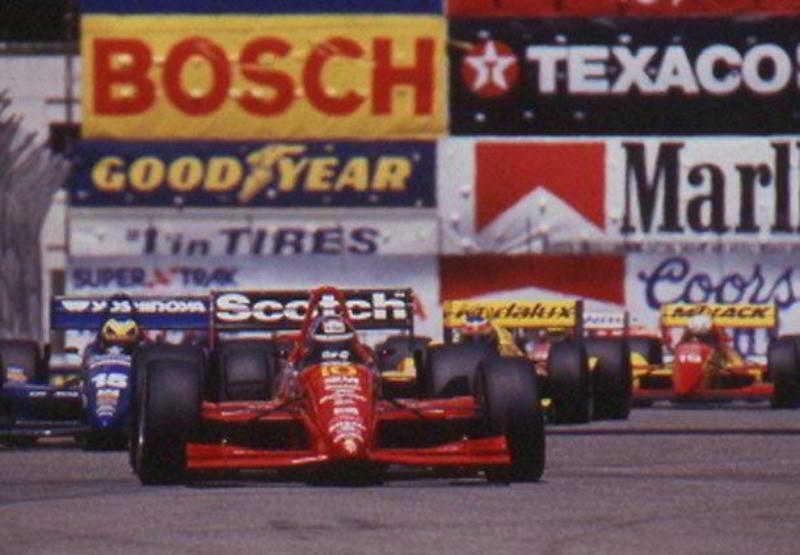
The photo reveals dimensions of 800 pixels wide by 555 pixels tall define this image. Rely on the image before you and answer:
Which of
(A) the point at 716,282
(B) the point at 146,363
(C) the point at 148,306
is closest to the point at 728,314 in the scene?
(A) the point at 716,282

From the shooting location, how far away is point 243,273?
133ft

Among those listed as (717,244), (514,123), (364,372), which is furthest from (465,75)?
(364,372)

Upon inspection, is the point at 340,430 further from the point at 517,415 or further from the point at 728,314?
the point at 728,314

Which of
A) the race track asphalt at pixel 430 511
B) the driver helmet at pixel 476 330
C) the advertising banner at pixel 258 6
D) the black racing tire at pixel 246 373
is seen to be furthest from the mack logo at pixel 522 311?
the advertising banner at pixel 258 6

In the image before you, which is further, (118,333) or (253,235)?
(253,235)

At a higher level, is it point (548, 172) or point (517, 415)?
point (517, 415)

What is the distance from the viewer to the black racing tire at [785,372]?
95.9 feet

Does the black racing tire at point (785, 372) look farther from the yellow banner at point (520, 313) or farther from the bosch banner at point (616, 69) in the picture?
the bosch banner at point (616, 69)

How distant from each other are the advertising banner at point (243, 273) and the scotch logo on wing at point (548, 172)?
1.47m

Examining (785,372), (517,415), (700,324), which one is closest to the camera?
(517,415)

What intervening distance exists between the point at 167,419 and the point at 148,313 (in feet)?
25.1

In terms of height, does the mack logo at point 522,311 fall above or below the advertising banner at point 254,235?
above

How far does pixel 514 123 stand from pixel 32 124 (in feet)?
22.6

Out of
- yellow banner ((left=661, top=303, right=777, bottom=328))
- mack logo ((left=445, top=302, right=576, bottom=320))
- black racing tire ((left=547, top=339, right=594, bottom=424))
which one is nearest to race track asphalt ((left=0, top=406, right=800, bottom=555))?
black racing tire ((left=547, top=339, right=594, bottom=424))
